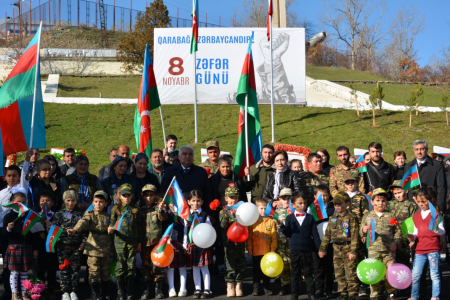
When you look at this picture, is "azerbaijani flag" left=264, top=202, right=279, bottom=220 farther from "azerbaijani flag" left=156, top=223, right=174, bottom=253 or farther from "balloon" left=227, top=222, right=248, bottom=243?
"azerbaijani flag" left=156, top=223, right=174, bottom=253

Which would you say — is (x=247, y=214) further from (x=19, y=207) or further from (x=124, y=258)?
(x=19, y=207)

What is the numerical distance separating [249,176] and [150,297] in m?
2.33

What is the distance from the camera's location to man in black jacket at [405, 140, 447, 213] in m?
8.39

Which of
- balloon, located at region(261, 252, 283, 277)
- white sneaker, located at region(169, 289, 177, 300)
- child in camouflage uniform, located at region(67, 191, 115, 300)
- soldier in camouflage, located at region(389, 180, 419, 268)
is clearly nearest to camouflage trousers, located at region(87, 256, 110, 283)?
child in camouflage uniform, located at region(67, 191, 115, 300)

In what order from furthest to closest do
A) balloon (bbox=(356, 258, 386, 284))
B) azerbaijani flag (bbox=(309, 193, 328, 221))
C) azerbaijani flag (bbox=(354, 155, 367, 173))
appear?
azerbaijani flag (bbox=(354, 155, 367, 173)) → azerbaijani flag (bbox=(309, 193, 328, 221)) → balloon (bbox=(356, 258, 386, 284))

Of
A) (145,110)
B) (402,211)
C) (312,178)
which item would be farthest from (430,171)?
(145,110)

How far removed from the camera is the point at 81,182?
8031 mm

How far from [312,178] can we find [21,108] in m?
4.64

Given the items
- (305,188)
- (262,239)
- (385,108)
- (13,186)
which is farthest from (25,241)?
(385,108)

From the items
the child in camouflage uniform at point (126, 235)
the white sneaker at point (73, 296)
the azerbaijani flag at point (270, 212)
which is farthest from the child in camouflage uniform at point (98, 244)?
the azerbaijani flag at point (270, 212)

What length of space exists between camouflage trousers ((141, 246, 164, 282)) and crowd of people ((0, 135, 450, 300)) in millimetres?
15

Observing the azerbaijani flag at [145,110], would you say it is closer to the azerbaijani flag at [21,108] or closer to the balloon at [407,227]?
the azerbaijani flag at [21,108]

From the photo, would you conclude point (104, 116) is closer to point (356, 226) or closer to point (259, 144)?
point (259, 144)

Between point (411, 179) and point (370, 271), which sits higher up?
point (411, 179)
